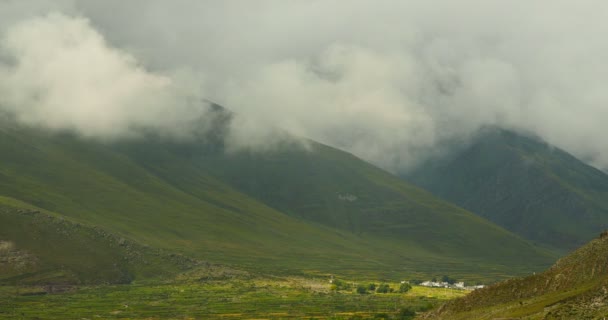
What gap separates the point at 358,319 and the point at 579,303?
95570 millimetres

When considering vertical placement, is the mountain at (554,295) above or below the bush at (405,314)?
above

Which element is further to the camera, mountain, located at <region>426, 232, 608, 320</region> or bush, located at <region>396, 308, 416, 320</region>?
bush, located at <region>396, 308, 416, 320</region>

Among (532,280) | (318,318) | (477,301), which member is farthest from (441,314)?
(318,318)

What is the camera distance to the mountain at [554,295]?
94.1 m

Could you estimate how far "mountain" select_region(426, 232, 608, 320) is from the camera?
9412cm

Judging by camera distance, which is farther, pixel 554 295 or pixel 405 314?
pixel 405 314

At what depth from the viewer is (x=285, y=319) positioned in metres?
199

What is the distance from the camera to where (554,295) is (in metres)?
107

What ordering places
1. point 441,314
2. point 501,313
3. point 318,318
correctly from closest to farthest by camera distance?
point 501,313, point 441,314, point 318,318

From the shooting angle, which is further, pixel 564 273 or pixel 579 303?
pixel 564 273

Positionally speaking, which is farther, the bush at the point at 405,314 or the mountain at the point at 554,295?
the bush at the point at 405,314

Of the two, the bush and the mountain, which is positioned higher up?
the mountain

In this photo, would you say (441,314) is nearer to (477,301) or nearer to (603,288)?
(477,301)

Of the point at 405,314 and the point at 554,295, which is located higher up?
the point at 554,295
